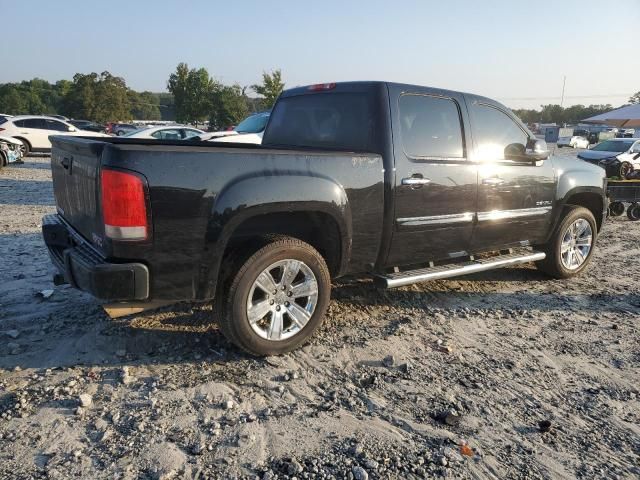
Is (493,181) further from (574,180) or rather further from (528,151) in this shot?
(574,180)

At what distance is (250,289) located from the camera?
11.1ft

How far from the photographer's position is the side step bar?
157 inches

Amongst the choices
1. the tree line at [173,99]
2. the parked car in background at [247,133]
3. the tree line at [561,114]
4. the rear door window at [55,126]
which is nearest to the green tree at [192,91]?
the tree line at [173,99]

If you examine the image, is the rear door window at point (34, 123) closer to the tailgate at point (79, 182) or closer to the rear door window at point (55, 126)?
the rear door window at point (55, 126)

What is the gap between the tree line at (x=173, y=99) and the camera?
4656cm

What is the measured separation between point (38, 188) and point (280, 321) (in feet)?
34.0

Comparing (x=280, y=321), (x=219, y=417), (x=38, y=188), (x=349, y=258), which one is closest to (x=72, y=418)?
(x=219, y=417)

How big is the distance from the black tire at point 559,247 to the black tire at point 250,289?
3106 millimetres

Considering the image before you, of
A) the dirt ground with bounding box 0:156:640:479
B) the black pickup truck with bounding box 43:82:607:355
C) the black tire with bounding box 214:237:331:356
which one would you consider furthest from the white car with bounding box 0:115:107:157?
the black tire with bounding box 214:237:331:356

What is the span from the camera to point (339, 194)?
358 cm

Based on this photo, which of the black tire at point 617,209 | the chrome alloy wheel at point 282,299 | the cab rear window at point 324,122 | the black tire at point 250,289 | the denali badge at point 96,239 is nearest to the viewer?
the denali badge at point 96,239

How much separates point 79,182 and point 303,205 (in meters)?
1.48

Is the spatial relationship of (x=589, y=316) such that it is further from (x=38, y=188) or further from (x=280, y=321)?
(x=38, y=188)

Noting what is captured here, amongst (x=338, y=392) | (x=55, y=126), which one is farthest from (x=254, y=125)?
(x=55, y=126)
